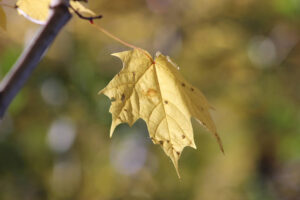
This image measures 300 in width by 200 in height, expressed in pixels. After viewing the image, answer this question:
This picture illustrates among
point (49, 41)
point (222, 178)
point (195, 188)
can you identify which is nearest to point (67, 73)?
point (195, 188)

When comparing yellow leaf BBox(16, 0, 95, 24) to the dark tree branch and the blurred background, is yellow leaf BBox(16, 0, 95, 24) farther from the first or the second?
the blurred background

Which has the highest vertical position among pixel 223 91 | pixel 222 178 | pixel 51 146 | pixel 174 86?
pixel 174 86

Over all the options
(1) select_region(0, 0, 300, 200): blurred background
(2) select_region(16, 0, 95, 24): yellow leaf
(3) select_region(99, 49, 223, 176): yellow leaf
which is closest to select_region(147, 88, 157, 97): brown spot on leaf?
(3) select_region(99, 49, 223, 176): yellow leaf

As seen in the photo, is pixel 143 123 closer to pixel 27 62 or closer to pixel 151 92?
pixel 151 92

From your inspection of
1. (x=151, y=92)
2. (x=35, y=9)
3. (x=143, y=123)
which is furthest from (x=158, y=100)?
(x=143, y=123)

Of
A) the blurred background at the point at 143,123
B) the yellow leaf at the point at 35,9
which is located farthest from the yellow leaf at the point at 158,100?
the blurred background at the point at 143,123

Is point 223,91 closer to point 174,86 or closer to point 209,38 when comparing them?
point 209,38
